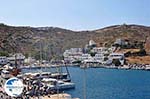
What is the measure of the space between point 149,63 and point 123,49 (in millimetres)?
18859

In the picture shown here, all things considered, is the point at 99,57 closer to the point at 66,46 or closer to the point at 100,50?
the point at 100,50

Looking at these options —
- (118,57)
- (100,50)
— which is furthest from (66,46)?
(118,57)

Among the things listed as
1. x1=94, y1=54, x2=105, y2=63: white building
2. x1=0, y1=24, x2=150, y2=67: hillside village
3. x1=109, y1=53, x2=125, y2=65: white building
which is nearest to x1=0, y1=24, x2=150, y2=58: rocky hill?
x1=0, y1=24, x2=150, y2=67: hillside village

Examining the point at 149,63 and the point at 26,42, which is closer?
the point at 149,63

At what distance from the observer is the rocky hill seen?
135575 mm

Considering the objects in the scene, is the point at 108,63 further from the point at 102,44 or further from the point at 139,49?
the point at 102,44

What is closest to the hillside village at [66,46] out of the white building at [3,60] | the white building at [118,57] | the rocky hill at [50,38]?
the rocky hill at [50,38]

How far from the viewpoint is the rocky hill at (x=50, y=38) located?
445ft

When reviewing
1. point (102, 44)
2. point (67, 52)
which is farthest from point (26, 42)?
point (102, 44)

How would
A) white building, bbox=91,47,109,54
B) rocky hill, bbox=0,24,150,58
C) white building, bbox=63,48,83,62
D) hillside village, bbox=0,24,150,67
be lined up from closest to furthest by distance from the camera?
1. hillside village, bbox=0,24,150,67
2. white building, bbox=63,48,83,62
3. white building, bbox=91,47,109,54
4. rocky hill, bbox=0,24,150,58

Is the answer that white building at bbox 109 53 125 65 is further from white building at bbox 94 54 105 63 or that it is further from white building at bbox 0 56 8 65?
white building at bbox 0 56 8 65

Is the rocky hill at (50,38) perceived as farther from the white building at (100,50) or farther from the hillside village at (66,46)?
the white building at (100,50)

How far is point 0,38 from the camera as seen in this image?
134m

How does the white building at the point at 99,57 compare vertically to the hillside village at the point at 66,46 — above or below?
below
